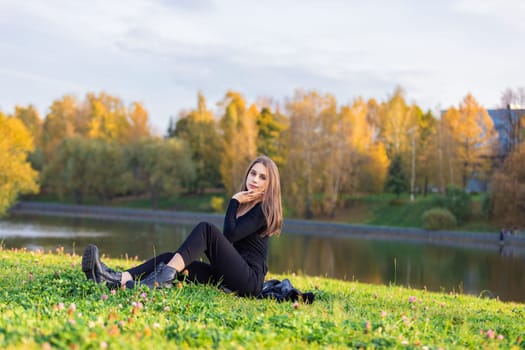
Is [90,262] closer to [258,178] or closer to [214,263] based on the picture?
[214,263]

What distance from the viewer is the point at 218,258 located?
548 cm

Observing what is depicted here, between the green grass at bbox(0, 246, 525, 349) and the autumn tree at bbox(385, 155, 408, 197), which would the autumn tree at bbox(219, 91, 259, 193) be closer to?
the autumn tree at bbox(385, 155, 408, 197)

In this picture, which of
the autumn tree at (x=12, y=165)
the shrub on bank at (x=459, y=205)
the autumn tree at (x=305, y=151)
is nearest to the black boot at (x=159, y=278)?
the autumn tree at (x=12, y=165)

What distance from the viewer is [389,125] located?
44625 mm

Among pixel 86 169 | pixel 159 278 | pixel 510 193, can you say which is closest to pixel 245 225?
pixel 159 278

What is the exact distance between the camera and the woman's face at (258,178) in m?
5.87

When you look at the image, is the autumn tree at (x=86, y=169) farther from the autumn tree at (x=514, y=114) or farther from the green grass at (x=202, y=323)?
the green grass at (x=202, y=323)

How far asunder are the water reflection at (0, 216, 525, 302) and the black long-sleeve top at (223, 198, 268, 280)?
8254 millimetres

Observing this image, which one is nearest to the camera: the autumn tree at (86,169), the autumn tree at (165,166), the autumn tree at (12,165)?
the autumn tree at (12,165)

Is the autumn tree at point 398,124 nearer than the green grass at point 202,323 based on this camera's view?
No

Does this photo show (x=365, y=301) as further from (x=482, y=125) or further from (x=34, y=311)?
(x=482, y=125)

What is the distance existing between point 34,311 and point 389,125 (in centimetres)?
4252

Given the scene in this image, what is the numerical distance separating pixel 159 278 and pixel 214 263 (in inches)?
24.1

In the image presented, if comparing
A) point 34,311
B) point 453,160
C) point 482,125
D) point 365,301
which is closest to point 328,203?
point 453,160
